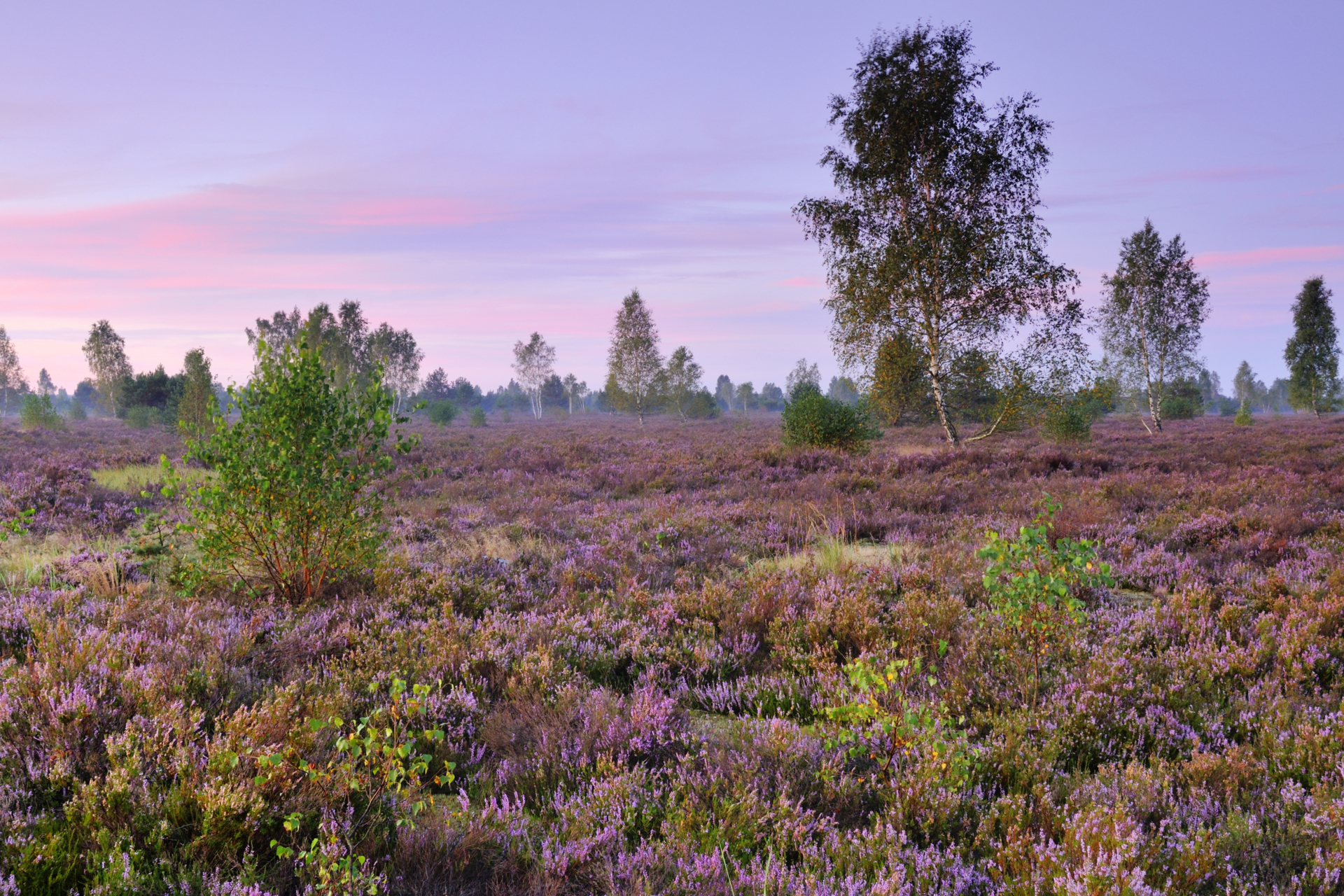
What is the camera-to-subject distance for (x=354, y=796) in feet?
9.89

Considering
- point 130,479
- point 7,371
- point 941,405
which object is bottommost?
point 130,479

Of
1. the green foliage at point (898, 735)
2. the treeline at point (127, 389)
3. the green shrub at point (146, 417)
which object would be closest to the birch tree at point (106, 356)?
the treeline at point (127, 389)

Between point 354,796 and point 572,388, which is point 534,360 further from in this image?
point 354,796

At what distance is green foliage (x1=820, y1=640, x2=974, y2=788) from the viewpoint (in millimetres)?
3180

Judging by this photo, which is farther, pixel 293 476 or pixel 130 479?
pixel 130 479

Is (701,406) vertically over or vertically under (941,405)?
over

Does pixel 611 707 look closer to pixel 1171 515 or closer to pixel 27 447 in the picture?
pixel 1171 515

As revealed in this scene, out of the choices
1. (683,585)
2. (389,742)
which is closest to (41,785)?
(389,742)

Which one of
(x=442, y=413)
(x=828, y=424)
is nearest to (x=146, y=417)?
(x=442, y=413)

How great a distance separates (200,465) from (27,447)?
9311 mm

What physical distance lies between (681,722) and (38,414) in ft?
147

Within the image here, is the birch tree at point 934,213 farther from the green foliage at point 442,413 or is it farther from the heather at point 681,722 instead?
the green foliage at point 442,413

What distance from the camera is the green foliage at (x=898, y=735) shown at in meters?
3.18

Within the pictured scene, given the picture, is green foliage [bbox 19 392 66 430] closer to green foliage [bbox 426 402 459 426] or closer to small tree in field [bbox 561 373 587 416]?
green foliage [bbox 426 402 459 426]
